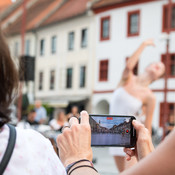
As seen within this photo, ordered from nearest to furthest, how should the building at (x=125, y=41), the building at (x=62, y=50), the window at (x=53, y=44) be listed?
the building at (x=125, y=41) < the building at (x=62, y=50) < the window at (x=53, y=44)

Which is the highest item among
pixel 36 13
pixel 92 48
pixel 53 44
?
pixel 36 13

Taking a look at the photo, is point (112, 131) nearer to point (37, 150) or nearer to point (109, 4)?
point (37, 150)

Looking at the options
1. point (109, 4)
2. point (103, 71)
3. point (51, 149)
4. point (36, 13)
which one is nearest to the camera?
point (51, 149)

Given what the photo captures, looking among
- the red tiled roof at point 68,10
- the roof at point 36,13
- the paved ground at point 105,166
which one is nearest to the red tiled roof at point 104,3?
the red tiled roof at point 68,10

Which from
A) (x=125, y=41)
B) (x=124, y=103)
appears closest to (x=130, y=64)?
(x=124, y=103)

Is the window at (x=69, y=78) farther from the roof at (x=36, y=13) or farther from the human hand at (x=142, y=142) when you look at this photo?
the human hand at (x=142, y=142)

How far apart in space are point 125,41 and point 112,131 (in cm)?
3171

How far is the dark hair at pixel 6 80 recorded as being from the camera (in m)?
1.41

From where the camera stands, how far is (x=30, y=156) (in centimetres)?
146

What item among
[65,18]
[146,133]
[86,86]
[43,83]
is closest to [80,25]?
[65,18]

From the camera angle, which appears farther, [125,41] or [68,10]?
[68,10]

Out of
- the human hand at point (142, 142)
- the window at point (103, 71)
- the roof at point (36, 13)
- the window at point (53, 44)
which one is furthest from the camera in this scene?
the roof at point (36, 13)

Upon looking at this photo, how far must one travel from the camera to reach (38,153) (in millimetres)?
1482

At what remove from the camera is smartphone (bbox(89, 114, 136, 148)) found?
6.61 feet
